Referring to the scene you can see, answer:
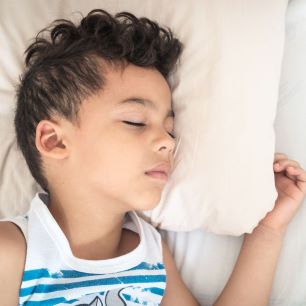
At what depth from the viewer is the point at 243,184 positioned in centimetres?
104

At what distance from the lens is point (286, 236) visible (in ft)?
3.76

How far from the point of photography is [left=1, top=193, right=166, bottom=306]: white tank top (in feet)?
3.18

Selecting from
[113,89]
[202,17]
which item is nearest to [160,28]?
[202,17]

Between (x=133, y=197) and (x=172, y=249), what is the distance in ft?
0.99

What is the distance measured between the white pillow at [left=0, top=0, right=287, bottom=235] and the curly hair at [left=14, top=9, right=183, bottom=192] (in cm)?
5

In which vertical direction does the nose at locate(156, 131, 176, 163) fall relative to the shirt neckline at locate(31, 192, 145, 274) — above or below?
above

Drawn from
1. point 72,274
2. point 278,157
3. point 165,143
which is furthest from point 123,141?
point 278,157

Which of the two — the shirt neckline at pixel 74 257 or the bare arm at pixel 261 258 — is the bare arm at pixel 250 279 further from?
the shirt neckline at pixel 74 257

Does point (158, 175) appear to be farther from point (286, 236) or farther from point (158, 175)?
point (286, 236)

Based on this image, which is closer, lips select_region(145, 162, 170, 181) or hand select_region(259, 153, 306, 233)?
lips select_region(145, 162, 170, 181)

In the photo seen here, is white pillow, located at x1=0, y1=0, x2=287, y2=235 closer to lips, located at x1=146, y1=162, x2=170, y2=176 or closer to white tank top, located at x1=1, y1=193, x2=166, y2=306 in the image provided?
lips, located at x1=146, y1=162, x2=170, y2=176

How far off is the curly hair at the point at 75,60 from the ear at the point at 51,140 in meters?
0.03

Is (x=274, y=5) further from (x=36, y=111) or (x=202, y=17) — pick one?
(x=36, y=111)

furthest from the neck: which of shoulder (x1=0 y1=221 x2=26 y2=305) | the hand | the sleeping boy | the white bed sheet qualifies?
the hand
